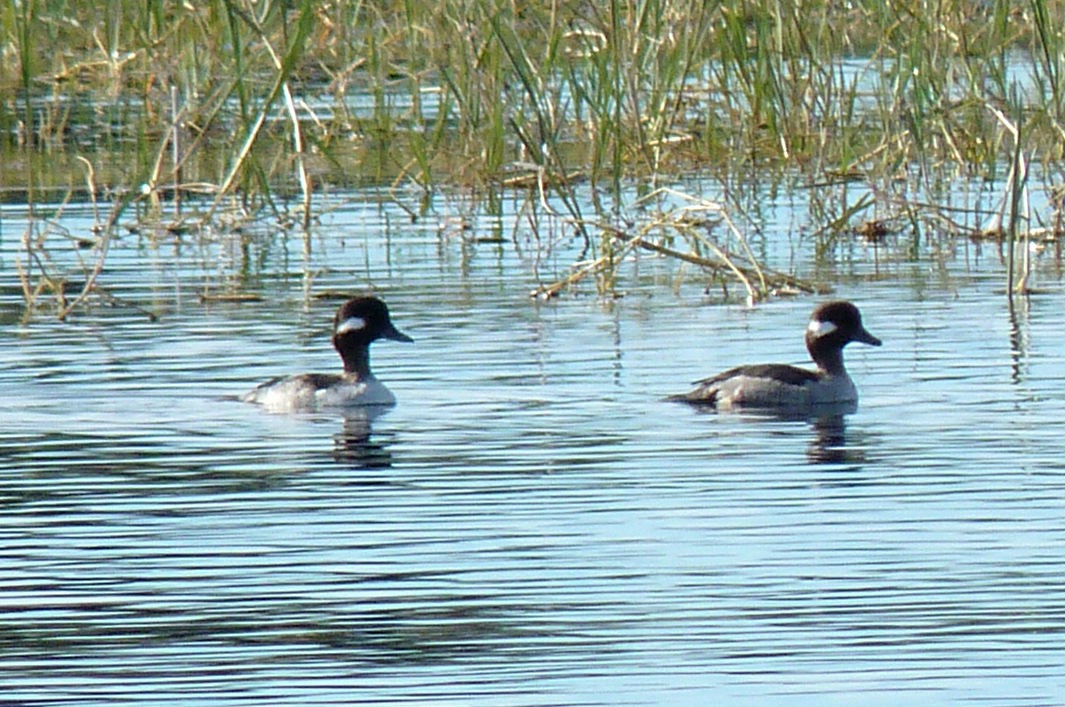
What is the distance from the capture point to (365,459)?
1045 centimetres

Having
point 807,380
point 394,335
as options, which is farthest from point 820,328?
point 394,335

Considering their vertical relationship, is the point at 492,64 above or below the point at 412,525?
above

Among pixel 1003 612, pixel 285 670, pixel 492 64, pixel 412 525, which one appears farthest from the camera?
pixel 492 64

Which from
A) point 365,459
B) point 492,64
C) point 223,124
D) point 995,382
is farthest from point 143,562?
point 223,124

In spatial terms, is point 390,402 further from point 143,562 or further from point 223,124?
point 223,124

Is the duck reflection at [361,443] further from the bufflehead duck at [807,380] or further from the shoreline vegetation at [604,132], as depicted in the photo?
the shoreline vegetation at [604,132]

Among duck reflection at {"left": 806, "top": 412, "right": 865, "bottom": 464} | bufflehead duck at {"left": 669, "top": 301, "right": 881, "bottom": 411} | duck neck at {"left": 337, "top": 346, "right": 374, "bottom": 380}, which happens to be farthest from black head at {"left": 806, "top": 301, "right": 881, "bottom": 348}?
duck neck at {"left": 337, "top": 346, "right": 374, "bottom": 380}

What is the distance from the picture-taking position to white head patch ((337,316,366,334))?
12.7 meters

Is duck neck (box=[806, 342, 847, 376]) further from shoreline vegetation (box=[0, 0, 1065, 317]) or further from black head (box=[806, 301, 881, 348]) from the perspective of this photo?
shoreline vegetation (box=[0, 0, 1065, 317])

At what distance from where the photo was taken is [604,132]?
14789 mm

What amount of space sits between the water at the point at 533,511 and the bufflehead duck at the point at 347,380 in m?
0.14

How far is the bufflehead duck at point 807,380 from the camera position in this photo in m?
11.5

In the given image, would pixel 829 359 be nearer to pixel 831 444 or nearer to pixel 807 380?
pixel 807 380

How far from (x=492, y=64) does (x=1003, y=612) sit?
329 inches
